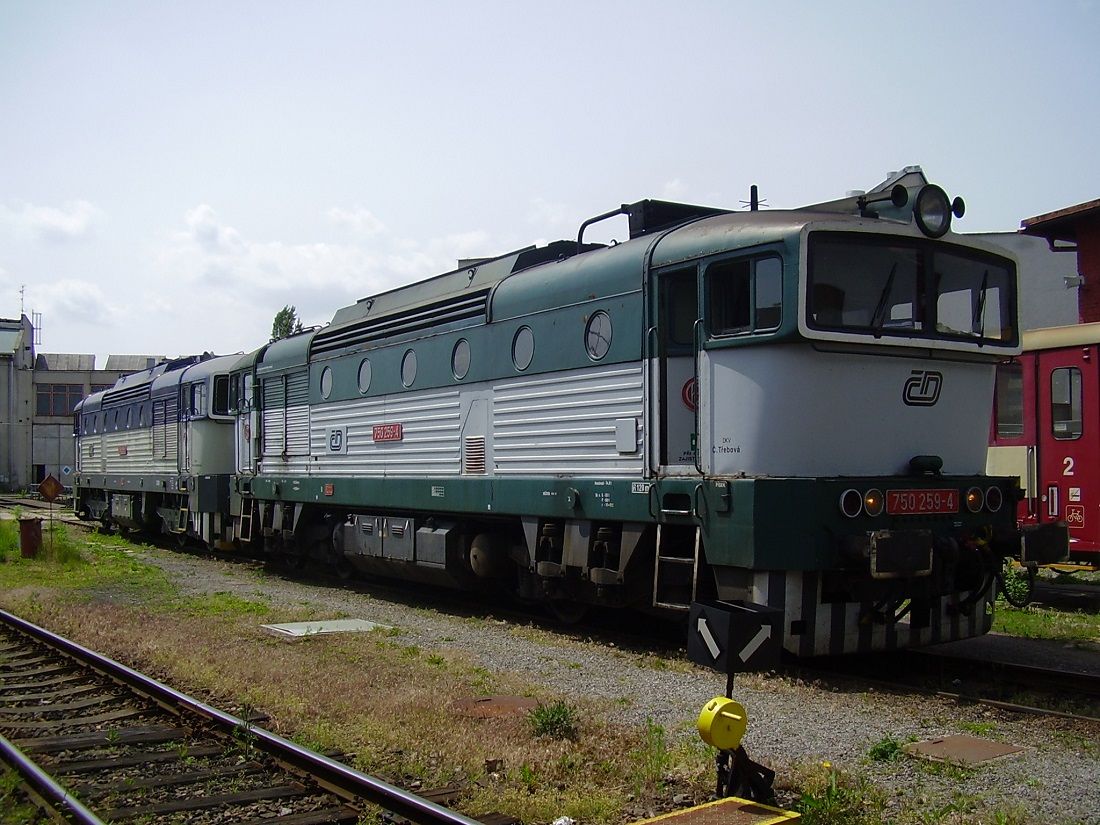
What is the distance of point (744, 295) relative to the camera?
858cm

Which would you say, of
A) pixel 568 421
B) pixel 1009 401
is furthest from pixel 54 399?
pixel 568 421

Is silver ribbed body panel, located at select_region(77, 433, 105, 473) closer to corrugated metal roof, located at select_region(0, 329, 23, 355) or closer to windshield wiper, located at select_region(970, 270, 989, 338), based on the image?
windshield wiper, located at select_region(970, 270, 989, 338)

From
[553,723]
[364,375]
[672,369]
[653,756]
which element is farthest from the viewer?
[364,375]

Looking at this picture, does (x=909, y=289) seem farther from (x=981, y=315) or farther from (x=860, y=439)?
(x=860, y=439)

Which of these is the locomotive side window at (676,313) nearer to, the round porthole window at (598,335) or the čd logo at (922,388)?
the round porthole window at (598,335)

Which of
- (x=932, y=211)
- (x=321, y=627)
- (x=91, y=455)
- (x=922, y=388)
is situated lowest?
(x=321, y=627)

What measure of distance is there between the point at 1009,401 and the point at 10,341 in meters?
66.1

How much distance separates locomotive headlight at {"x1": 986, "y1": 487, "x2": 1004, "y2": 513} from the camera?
9.00 metres

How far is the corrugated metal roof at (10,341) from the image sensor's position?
213 ft

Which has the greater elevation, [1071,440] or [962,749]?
[1071,440]

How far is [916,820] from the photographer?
201 inches

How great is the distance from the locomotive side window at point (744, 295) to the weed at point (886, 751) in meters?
3.24

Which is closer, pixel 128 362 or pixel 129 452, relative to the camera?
pixel 129 452

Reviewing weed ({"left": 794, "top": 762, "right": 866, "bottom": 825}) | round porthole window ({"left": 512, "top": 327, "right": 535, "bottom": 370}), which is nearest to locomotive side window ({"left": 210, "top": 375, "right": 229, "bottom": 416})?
round porthole window ({"left": 512, "top": 327, "right": 535, "bottom": 370})
